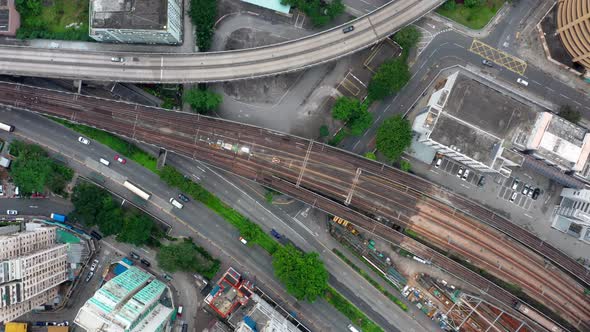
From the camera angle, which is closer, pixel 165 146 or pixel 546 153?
pixel 546 153

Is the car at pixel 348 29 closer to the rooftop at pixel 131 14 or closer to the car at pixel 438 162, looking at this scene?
the car at pixel 438 162

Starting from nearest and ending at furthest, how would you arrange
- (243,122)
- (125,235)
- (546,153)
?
(546,153)
(125,235)
(243,122)

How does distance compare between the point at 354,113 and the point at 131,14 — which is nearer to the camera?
the point at 131,14

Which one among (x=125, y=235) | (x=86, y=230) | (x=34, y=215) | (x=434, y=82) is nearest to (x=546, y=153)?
(x=434, y=82)

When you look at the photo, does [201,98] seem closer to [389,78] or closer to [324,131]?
[324,131]

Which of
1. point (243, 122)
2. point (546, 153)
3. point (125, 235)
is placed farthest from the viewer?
point (243, 122)

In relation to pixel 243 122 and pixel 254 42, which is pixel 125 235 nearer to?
pixel 243 122

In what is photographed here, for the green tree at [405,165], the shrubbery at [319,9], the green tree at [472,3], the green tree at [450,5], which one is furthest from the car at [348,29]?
the green tree at [405,165]

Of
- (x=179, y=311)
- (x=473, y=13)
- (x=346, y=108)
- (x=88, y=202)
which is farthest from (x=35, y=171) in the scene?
(x=473, y=13)
